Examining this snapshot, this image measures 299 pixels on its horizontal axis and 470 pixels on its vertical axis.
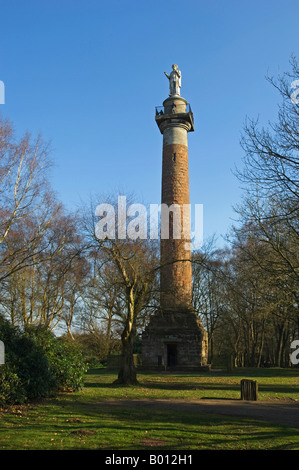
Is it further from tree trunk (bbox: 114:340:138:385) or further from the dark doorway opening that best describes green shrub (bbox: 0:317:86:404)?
the dark doorway opening

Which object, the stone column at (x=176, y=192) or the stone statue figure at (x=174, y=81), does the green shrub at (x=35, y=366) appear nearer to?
the stone column at (x=176, y=192)

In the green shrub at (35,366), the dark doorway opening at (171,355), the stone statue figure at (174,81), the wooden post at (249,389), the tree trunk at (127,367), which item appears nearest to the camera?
the green shrub at (35,366)

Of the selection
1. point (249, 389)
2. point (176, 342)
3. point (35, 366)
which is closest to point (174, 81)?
point (176, 342)

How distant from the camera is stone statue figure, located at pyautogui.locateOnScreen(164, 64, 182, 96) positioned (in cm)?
3306

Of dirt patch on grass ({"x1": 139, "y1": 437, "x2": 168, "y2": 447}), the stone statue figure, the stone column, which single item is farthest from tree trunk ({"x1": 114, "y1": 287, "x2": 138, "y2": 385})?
the stone statue figure

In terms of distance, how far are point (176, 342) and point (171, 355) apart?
197 centimetres

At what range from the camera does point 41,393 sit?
1226cm

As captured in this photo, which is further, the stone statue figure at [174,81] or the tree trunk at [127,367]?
the stone statue figure at [174,81]

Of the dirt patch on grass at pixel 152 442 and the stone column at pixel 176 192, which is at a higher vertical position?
the stone column at pixel 176 192

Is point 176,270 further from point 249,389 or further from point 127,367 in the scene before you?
point 249,389

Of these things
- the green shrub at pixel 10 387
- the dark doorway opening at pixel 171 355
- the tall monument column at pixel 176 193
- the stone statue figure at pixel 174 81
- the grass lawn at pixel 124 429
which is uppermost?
the stone statue figure at pixel 174 81

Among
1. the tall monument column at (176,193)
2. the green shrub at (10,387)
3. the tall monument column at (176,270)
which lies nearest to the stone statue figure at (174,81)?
the tall monument column at (176,193)

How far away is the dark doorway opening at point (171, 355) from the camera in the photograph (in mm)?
30422
